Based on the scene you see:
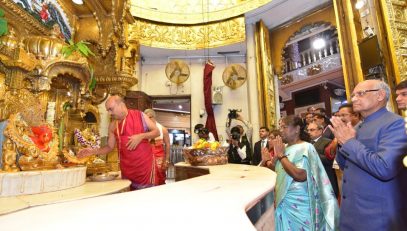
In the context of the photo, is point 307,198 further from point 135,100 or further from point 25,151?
point 135,100

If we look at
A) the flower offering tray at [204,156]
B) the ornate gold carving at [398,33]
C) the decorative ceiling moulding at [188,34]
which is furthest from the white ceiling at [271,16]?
the flower offering tray at [204,156]

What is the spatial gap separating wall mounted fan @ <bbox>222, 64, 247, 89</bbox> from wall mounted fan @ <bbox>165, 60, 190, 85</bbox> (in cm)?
120

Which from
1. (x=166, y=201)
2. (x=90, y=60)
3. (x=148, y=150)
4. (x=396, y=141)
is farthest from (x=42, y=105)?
(x=396, y=141)

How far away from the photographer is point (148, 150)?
2.95 m

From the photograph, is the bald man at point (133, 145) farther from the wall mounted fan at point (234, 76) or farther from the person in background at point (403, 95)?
the wall mounted fan at point (234, 76)

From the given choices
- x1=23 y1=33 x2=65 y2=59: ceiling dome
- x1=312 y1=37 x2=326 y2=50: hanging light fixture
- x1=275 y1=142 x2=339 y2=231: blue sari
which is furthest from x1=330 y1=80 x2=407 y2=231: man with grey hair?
x1=312 y1=37 x2=326 y2=50: hanging light fixture

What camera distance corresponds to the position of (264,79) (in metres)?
6.85

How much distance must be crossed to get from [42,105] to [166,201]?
3.60 metres

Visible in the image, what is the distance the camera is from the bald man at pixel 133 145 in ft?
9.18

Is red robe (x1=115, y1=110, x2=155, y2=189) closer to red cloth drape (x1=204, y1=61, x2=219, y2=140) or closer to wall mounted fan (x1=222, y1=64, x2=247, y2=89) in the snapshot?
red cloth drape (x1=204, y1=61, x2=219, y2=140)

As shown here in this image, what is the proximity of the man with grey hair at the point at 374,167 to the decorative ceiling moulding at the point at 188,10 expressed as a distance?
558 cm

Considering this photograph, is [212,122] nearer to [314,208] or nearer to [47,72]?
[47,72]

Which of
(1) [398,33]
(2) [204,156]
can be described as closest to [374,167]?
(2) [204,156]

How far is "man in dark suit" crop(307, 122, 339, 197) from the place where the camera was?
285 centimetres
